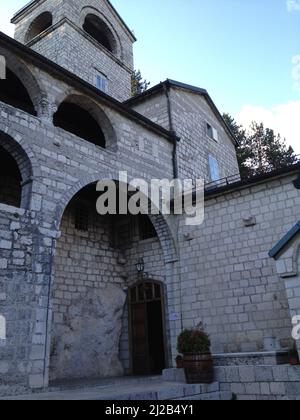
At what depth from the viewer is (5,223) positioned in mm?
6152

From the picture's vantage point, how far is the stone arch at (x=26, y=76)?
7508 mm

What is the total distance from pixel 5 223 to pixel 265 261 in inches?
219

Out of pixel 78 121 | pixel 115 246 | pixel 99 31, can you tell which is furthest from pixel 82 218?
pixel 99 31

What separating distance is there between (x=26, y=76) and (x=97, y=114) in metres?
2.08

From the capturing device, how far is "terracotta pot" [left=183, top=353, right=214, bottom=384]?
21.4 ft

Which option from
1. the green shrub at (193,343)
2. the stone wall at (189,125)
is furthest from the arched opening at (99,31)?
the green shrub at (193,343)

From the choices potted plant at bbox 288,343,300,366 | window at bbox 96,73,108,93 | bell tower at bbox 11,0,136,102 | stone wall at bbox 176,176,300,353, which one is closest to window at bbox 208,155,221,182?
stone wall at bbox 176,176,300,353

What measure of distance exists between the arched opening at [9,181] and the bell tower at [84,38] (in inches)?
246

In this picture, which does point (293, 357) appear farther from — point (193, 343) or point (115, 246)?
point (115, 246)

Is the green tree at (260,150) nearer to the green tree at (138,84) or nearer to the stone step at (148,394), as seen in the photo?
the green tree at (138,84)

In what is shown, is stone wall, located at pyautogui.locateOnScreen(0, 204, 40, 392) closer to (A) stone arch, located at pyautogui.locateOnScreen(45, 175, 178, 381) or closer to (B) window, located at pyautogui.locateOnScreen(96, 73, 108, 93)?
(A) stone arch, located at pyautogui.locateOnScreen(45, 175, 178, 381)

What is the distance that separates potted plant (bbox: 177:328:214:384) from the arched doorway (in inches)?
118
